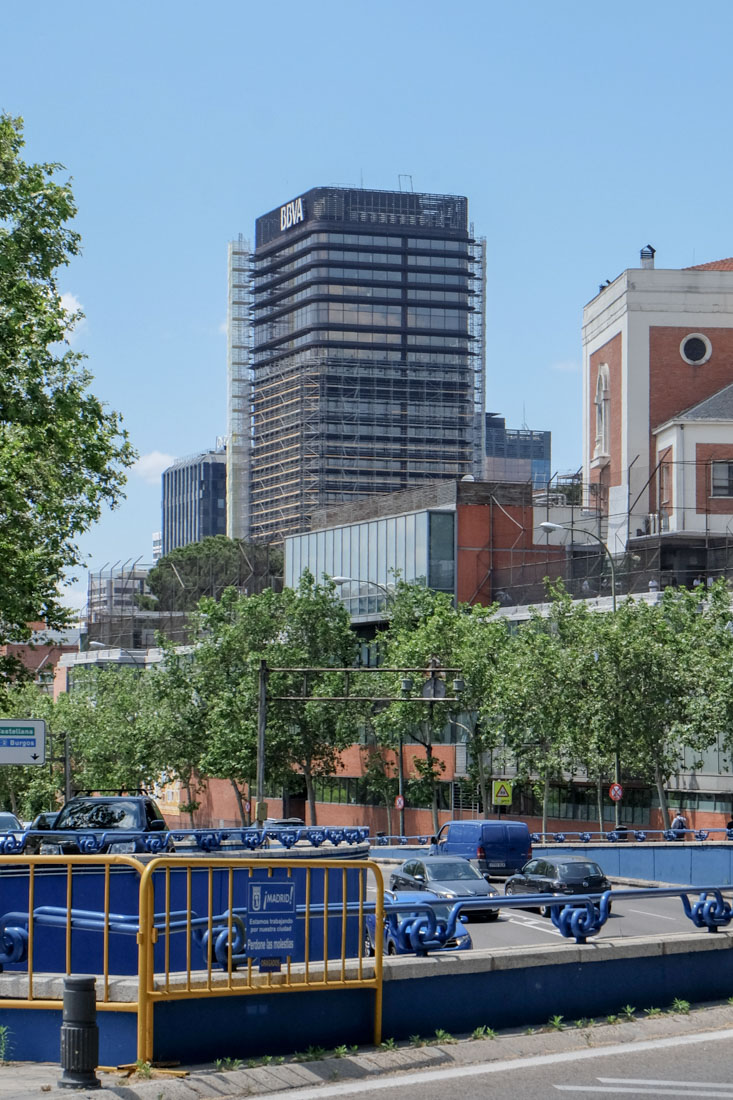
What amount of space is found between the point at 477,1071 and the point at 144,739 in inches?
2605

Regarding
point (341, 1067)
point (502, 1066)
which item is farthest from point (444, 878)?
point (341, 1067)

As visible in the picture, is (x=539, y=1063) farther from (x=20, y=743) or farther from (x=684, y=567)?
(x=684, y=567)

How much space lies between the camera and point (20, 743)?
2641 centimetres

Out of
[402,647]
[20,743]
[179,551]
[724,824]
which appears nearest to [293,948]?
[20,743]

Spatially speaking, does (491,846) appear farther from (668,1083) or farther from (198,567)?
(198,567)

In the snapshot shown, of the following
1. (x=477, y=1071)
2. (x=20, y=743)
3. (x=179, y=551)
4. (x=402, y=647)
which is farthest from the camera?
(x=179, y=551)

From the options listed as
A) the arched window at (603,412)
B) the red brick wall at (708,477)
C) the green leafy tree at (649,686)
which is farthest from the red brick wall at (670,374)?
the green leafy tree at (649,686)

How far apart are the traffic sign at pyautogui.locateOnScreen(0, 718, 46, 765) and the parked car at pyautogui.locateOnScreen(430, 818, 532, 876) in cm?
1592

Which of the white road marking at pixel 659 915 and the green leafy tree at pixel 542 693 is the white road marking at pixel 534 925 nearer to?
the white road marking at pixel 659 915

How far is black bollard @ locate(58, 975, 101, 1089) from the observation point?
381 inches

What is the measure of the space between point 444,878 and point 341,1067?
18474 millimetres

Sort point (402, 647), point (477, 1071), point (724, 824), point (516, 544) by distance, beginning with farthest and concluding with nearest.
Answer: point (516, 544) < point (402, 647) < point (724, 824) < point (477, 1071)

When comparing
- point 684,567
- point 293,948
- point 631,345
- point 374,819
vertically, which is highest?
point 631,345

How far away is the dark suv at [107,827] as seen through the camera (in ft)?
84.0
